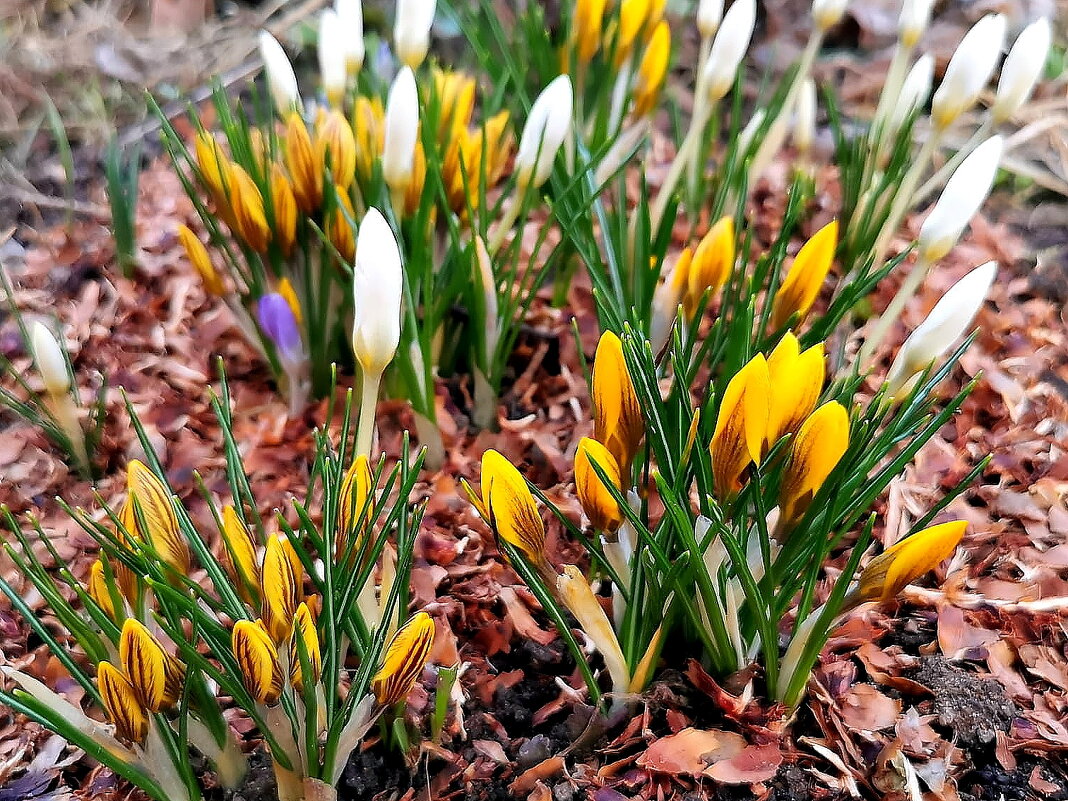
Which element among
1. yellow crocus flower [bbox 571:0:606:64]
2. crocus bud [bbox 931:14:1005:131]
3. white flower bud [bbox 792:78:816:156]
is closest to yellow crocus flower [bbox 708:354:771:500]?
crocus bud [bbox 931:14:1005:131]

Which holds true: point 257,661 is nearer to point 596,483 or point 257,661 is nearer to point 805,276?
point 596,483

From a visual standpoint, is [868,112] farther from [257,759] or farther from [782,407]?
[257,759]

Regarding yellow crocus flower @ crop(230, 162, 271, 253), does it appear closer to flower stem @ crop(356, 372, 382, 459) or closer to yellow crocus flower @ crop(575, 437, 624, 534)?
flower stem @ crop(356, 372, 382, 459)

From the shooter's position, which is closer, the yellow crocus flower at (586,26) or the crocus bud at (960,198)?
the crocus bud at (960,198)


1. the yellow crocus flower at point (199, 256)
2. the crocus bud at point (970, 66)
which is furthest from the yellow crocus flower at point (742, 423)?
the yellow crocus flower at point (199, 256)

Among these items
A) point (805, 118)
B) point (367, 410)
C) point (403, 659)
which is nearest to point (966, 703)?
point (403, 659)

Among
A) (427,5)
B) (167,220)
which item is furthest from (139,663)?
(167,220)

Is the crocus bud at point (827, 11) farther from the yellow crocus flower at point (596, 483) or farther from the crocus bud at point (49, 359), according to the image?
the crocus bud at point (49, 359)
